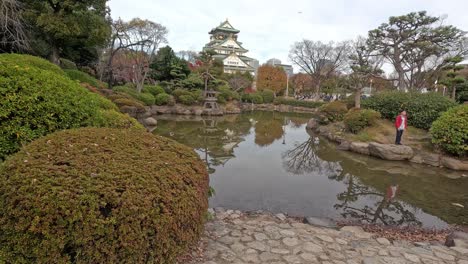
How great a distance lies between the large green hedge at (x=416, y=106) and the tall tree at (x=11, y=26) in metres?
14.1

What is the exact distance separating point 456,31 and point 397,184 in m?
17.3

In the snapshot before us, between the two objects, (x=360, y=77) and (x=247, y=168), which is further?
(x=360, y=77)

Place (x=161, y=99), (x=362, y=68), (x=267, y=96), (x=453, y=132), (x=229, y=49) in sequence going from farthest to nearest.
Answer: (x=229, y=49) < (x=267, y=96) < (x=161, y=99) < (x=362, y=68) < (x=453, y=132)

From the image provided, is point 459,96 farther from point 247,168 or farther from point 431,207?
point 247,168

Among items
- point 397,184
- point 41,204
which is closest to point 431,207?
point 397,184

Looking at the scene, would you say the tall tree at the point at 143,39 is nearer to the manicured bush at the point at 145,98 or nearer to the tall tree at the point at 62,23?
the manicured bush at the point at 145,98

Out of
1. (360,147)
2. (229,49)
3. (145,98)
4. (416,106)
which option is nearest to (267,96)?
(229,49)

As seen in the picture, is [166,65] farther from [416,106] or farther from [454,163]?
[454,163]

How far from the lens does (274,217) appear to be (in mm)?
4133

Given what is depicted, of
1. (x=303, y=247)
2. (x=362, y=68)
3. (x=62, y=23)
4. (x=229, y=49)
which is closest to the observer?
(x=303, y=247)

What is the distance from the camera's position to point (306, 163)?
27.1 ft

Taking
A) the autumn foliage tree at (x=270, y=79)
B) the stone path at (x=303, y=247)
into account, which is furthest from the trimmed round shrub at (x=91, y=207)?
the autumn foliage tree at (x=270, y=79)

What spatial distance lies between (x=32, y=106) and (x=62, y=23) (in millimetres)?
10387

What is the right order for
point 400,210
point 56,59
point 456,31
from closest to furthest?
1. point 400,210
2. point 56,59
3. point 456,31
